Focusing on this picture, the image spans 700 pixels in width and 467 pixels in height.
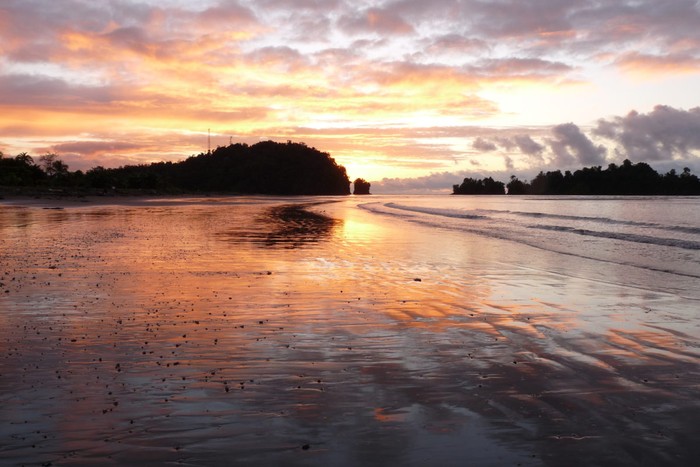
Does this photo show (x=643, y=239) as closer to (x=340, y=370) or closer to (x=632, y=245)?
(x=632, y=245)

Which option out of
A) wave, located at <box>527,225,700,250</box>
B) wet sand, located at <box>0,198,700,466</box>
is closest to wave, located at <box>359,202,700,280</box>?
wave, located at <box>527,225,700,250</box>

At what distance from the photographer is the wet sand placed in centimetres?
465

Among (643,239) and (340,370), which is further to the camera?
(643,239)

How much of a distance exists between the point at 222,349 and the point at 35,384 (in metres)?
2.21

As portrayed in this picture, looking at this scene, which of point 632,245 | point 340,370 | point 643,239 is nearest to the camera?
point 340,370

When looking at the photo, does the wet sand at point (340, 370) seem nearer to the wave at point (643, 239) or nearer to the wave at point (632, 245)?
the wave at point (632, 245)

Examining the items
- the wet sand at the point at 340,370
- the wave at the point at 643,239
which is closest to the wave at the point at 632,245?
the wave at the point at 643,239

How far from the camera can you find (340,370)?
6.68 meters

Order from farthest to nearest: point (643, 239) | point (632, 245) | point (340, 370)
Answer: point (643, 239) → point (632, 245) → point (340, 370)

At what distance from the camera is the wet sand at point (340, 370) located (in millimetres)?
4652

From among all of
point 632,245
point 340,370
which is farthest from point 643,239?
point 340,370

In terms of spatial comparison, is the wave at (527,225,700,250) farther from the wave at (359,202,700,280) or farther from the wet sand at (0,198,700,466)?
the wet sand at (0,198,700,466)

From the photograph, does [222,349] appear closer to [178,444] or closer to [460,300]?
[178,444]

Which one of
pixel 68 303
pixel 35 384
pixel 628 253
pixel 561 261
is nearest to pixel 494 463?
pixel 35 384
